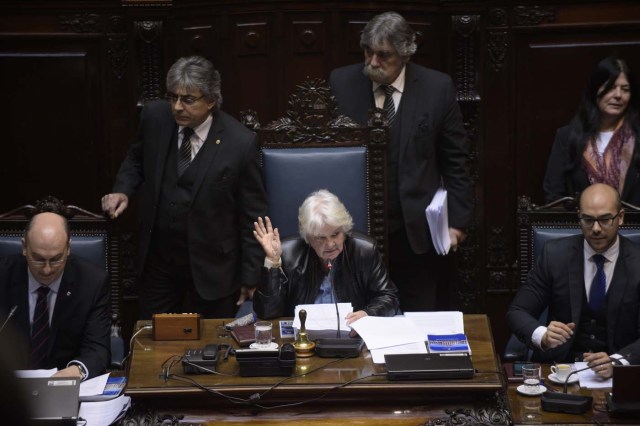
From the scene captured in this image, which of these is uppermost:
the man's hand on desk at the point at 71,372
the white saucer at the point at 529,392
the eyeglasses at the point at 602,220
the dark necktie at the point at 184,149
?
the dark necktie at the point at 184,149

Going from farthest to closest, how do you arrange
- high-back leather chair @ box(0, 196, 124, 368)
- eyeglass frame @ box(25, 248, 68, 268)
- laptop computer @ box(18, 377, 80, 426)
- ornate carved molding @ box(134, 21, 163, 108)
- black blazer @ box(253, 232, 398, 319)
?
ornate carved molding @ box(134, 21, 163, 108), high-back leather chair @ box(0, 196, 124, 368), black blazer @ box(253, 232, 398, 319), eyeglass frame @ box(25, 248, 68, 268), laptop computer @ box(18, 377, 80, 426)

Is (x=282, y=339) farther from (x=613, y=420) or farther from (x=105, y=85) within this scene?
(x=105, y=85)

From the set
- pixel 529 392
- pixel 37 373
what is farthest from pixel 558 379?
pixel 37 373

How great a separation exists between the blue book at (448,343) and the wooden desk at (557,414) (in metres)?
0.19

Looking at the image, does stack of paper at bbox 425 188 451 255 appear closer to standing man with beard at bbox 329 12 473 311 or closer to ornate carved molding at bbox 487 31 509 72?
standing man with beard at bbox 329 12 473 311

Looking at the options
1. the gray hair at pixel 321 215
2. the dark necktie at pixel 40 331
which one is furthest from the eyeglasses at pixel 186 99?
the dark necktie at pixel 40 331

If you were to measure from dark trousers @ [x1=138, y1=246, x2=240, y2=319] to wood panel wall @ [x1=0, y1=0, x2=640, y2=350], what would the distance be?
1114 millimetres

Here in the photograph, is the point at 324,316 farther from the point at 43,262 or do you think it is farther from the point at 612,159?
the point at 612,159

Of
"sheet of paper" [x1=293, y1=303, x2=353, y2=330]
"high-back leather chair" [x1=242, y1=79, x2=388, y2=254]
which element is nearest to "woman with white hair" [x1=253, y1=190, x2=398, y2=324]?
"sheet of paper" [x1=293, y1=303, x2=353, y2=330]

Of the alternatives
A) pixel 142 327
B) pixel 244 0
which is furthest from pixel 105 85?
pixel 142 327

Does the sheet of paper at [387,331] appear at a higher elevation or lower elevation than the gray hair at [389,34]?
lower

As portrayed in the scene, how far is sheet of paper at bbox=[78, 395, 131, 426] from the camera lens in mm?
2717

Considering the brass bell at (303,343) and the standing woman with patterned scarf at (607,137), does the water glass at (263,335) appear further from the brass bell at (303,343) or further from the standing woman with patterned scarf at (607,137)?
the standing woman with patterned scarf at (607,137)

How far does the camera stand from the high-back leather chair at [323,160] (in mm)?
3846
